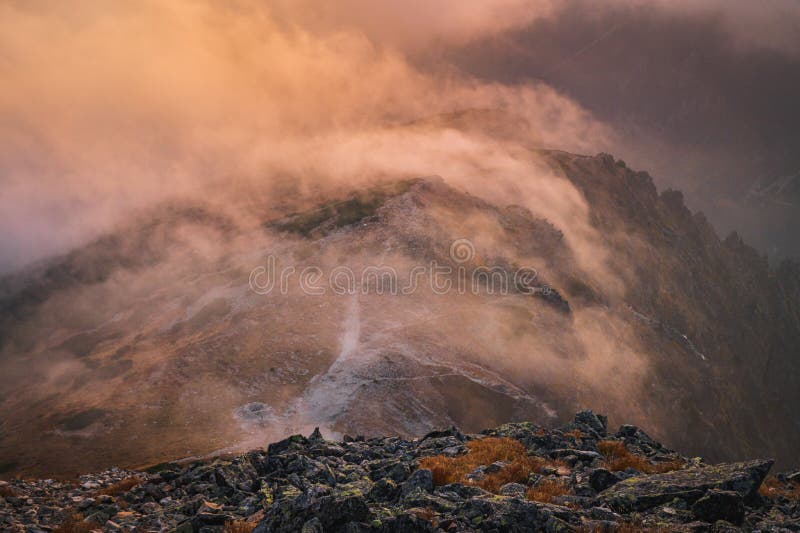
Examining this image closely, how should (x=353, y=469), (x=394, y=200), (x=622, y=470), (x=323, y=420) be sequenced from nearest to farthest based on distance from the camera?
1. (x=622, y=470)
2. (x=353, y=469)
3. (x=323, y=420)
4. (x=394, y=200)

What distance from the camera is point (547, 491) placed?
2114cm

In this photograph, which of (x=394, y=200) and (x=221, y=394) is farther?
(x=394, y=200)

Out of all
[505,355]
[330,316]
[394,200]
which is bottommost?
[505,355]

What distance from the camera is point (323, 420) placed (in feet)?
300

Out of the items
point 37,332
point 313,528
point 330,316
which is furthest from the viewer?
point 37,332

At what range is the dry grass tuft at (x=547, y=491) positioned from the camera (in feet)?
65.6

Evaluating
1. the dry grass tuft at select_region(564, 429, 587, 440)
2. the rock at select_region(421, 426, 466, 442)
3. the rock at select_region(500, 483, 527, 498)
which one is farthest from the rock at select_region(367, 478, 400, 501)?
the rock at select_region(421, 426, 466, 442)

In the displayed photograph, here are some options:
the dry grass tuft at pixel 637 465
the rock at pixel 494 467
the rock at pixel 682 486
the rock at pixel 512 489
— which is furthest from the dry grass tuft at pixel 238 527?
the dry grass tuft at pixel 637 465

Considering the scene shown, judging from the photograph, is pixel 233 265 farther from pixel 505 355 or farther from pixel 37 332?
pixel 505 355

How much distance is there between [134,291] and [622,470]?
7205 inches

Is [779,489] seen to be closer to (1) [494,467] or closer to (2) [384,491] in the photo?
(1) [494,467]

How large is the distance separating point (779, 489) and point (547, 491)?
35.7ft

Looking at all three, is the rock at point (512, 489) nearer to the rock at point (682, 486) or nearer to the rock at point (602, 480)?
the rock at point (602, 480)

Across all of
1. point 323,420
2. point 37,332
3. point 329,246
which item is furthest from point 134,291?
point 323,420
